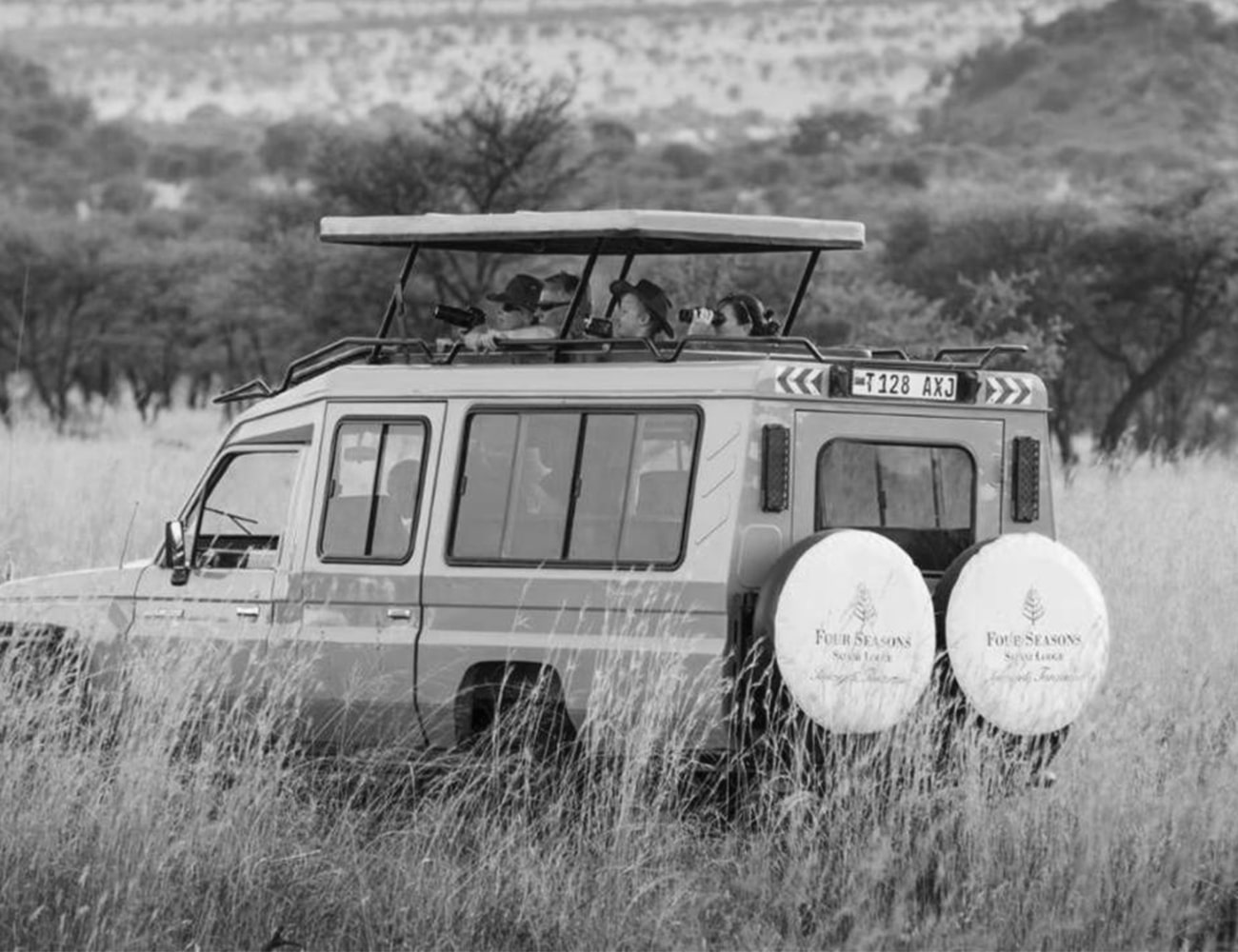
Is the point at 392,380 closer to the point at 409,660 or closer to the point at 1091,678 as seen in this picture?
the point at 409,660

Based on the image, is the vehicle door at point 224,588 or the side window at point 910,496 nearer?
the side window at point 910,496

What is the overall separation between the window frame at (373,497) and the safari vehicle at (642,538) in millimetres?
11

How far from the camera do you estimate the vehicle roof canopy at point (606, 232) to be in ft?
27.7

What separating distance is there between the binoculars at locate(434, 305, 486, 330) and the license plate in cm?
175

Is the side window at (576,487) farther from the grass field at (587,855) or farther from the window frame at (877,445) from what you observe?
the grass field at (587,855)

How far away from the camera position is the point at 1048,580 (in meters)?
8.14

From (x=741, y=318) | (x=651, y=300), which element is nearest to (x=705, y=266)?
(x=741, y=318)

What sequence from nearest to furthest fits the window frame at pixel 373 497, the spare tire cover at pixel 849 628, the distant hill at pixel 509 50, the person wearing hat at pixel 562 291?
the spare tire cover at pixel 849 628
the window frame at pixel 373 497
the person wearing hat at pixel 562 291
the distant hill at pixel 509 50

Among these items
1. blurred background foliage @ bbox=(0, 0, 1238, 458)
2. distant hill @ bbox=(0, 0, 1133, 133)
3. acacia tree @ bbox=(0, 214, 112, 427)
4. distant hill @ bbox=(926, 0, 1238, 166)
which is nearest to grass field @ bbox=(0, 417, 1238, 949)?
Answer: blurred background foliage @ bbox=(0, 0, 1238, 458)

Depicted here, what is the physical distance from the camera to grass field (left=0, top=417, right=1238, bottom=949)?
23.3ft

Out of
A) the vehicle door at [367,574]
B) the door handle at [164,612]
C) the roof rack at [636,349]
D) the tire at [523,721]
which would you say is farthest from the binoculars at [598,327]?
the door handle at [164,612]

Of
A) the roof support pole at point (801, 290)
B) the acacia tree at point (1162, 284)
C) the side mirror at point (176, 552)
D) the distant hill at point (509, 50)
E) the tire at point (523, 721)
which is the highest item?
the distant hill at point (509, 50)

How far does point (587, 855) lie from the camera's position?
7.57 metres

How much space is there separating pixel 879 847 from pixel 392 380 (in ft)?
8.52
